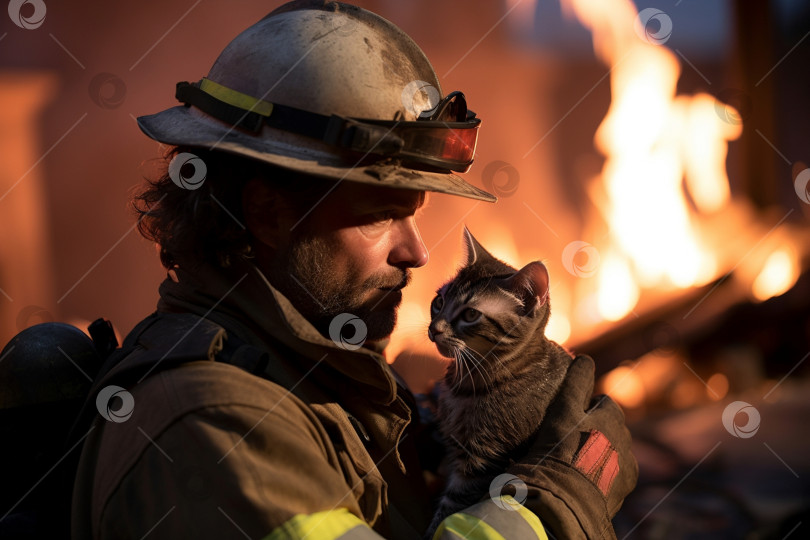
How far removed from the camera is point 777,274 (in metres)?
5.63

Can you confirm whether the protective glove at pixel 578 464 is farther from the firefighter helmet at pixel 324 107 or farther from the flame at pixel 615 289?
the flame at pixel 615 289

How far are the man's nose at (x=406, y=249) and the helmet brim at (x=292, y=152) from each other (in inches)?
8.1

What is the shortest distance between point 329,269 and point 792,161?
537 centimetres

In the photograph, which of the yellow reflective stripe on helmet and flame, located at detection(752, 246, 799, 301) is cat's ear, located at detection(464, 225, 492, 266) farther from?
flame, located at detection(752, 246, 799, 301)

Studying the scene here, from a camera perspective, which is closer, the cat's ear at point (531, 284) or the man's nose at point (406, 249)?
the man's nose at point (406, 249)

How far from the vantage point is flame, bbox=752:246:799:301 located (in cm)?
556

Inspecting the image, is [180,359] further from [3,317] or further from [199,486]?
[3,317]

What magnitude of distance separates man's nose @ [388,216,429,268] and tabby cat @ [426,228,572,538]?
0.50m

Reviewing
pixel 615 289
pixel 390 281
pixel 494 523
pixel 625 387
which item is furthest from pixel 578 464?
pixel 625 387

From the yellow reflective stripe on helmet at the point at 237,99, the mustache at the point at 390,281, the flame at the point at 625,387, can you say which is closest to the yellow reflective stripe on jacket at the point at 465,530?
the mustache at the point at 390,281

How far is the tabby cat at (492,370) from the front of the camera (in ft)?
7.76

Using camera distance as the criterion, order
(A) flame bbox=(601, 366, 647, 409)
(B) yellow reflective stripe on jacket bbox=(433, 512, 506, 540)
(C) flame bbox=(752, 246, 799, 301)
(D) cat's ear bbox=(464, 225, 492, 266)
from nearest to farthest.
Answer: (B) yellow reflective stripe on jacket bbox=(433, 512, 506, 540) → (D) cat's ear bbox=(464, 225, 492, 266) → (A) flame bbox=(601, 366, 647, 409) → (C) flame bbox=(752, 246, 799, 301)

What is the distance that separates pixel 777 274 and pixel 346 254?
4.93 m

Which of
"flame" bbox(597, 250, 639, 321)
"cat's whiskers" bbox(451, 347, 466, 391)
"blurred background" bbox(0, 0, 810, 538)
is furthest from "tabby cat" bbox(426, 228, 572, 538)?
"flame" bbox(597, 250, 639, 321)
